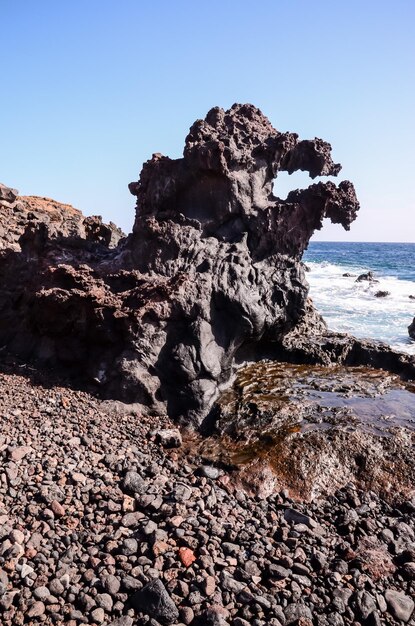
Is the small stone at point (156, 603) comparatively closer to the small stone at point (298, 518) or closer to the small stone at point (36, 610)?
the small stone at point (36, 610)

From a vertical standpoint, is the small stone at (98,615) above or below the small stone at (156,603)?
below

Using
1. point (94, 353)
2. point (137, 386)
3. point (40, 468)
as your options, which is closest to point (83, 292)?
point (94, 353)

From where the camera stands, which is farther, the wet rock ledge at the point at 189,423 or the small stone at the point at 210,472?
the small stone at the point at 210,472

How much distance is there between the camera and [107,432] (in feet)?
24.4

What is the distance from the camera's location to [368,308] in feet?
87.1

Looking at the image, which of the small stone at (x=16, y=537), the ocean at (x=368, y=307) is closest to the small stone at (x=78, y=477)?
the small stone at (x=16, y=537)

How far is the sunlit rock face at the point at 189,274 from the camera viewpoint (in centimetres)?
883

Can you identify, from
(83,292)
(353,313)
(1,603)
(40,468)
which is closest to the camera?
(1,603)

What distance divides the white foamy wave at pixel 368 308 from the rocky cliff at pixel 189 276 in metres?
8.97

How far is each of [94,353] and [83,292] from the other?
130 centimetres

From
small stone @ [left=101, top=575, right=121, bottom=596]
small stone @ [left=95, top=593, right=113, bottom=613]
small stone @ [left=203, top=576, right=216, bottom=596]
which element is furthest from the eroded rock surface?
small stone @ [left=203, top=576, right=216, bottom=596]

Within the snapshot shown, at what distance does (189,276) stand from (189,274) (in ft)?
0.38

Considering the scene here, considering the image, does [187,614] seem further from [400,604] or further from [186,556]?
[400,604]

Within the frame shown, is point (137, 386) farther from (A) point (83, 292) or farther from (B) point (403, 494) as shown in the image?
(B) point (403, 494)
